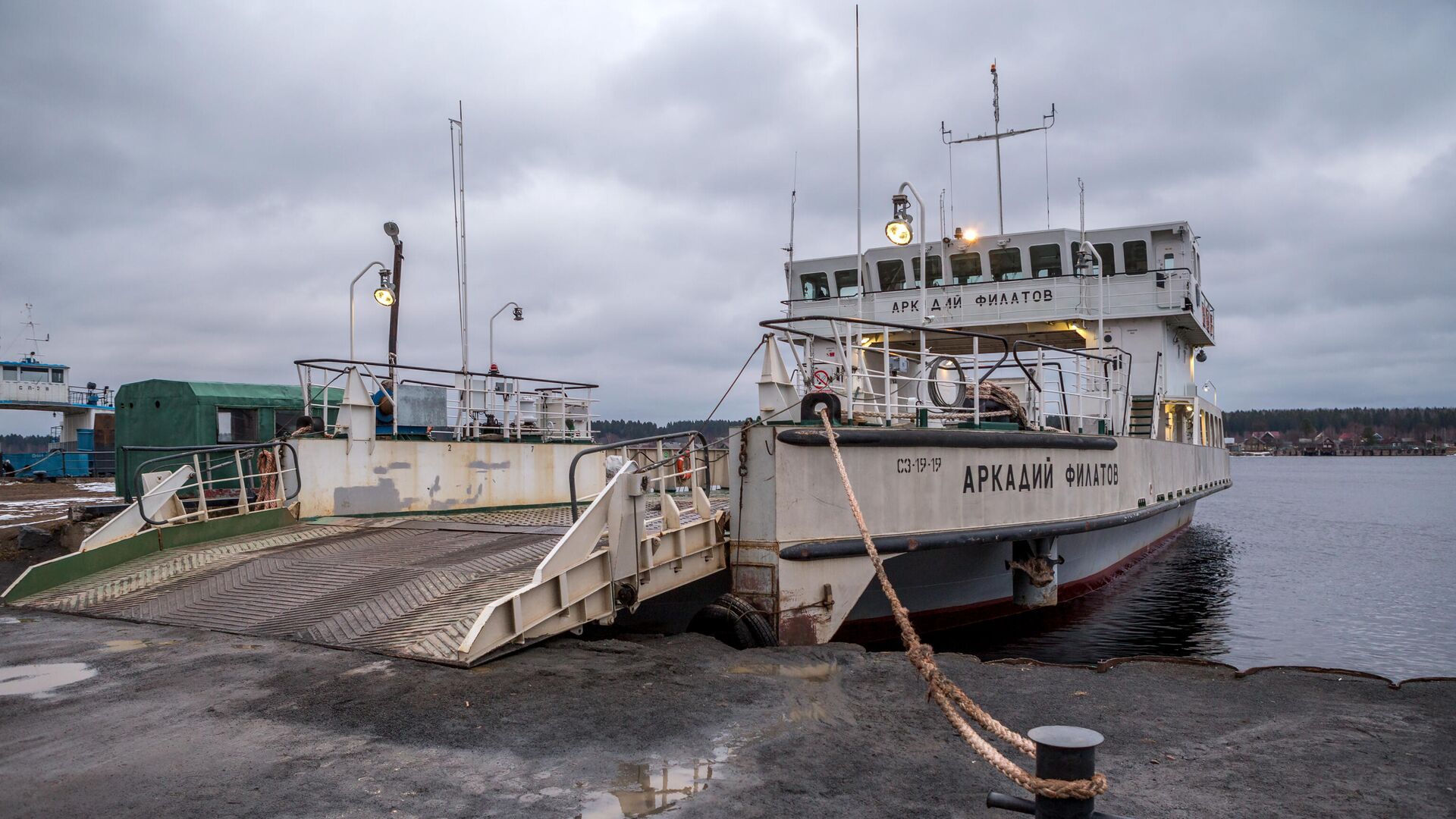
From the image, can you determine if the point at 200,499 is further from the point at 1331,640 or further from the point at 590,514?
the point at 1331,640

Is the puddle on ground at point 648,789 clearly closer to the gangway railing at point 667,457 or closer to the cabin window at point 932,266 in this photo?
the gangway railing at point 667,457

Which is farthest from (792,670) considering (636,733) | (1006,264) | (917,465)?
(1006,264)

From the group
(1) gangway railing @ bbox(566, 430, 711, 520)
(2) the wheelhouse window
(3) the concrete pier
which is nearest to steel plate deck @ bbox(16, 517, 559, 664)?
(3) the concrete pier

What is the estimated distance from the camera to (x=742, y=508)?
24.3ft

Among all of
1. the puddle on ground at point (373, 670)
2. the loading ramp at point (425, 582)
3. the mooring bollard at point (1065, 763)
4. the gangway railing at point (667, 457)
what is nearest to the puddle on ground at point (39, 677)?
the loading ramp at point (425, 582)

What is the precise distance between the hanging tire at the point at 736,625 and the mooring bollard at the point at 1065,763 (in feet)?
14.9

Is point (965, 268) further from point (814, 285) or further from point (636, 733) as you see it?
point (636, 733)

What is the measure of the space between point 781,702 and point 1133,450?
28.1ft

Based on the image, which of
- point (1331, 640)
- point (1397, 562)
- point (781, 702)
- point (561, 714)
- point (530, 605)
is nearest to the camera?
point (561, 714)

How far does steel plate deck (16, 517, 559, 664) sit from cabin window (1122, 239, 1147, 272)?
10.7 meters

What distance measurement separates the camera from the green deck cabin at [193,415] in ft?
63.3

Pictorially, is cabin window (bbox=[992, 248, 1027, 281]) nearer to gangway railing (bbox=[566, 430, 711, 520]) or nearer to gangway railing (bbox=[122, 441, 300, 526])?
gangway railing (bbox=[566, 430, 711, 520])

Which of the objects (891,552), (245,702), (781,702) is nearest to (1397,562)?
(891,552)

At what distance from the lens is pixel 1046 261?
14555mm
